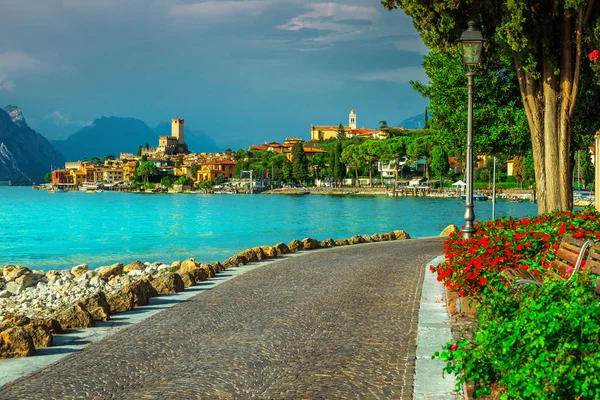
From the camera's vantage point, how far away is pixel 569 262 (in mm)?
7645

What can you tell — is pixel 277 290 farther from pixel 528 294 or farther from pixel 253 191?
pixel 253 191

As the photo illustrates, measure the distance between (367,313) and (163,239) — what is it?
37.4 metres

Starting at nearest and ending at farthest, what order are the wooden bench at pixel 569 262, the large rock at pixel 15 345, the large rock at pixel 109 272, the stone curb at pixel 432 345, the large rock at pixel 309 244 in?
the stone curb at pixel 432 345 < the wooden bench at pixel 569 262 < the large rock at pixel 15 345 < the large rock at pixel 109 272 < the large rock at pixel 309 244

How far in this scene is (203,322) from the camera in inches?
336

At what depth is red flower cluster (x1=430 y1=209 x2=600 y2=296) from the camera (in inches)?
353

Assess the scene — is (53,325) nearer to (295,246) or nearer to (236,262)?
(236,262)

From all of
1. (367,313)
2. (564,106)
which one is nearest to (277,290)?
(367,313)

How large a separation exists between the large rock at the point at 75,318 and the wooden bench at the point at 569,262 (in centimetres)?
506

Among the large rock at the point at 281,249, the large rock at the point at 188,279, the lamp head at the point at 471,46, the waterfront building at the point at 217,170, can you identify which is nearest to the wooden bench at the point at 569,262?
the lamp head at the point at 471,46

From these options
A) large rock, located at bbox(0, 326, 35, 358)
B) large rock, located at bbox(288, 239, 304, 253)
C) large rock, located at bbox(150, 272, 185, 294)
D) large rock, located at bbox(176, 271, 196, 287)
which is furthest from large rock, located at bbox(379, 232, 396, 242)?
large rock, located at bbox(0, 326, 35, 358)

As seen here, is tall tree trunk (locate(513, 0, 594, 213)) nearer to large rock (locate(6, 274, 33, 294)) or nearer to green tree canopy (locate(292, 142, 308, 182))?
large rock (locate(6, 274, 33, 294))

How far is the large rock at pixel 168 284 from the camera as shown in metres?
11.0

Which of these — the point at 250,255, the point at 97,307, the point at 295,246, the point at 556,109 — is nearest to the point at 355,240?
the point at 295,246

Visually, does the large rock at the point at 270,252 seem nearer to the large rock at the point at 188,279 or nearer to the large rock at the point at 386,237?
the large rock at the point at 188,279
